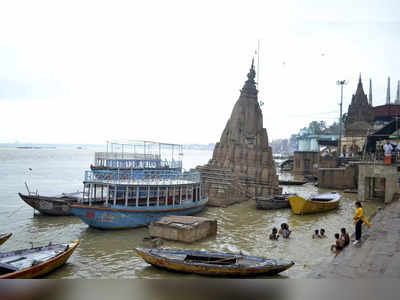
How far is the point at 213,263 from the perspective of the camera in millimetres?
11938

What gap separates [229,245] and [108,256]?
20.8 feet

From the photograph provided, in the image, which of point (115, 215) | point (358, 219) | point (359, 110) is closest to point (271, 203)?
point (115, 215)

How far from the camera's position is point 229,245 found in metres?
16.7

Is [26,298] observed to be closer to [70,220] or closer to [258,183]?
[70,220]

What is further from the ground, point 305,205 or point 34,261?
point 305,205

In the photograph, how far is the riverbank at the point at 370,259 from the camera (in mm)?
8867

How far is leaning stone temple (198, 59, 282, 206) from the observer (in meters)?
30.9

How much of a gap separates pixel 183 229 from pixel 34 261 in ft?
24.0

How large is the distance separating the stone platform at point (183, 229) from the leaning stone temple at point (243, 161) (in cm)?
1091

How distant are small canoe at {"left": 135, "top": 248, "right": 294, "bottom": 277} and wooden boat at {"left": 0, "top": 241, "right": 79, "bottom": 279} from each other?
335cm

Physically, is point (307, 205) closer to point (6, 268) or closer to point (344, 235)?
point (344, 235)

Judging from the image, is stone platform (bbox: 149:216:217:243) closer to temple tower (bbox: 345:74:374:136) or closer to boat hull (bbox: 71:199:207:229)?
boat hull (bbox: 71:199:207:229)

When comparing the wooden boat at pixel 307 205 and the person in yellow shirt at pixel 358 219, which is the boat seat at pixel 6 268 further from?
the wooden boat at pixel 307 205

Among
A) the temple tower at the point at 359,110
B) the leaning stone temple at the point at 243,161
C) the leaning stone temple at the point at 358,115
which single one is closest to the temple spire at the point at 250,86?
the leaning stone temple at the point at 243,161
